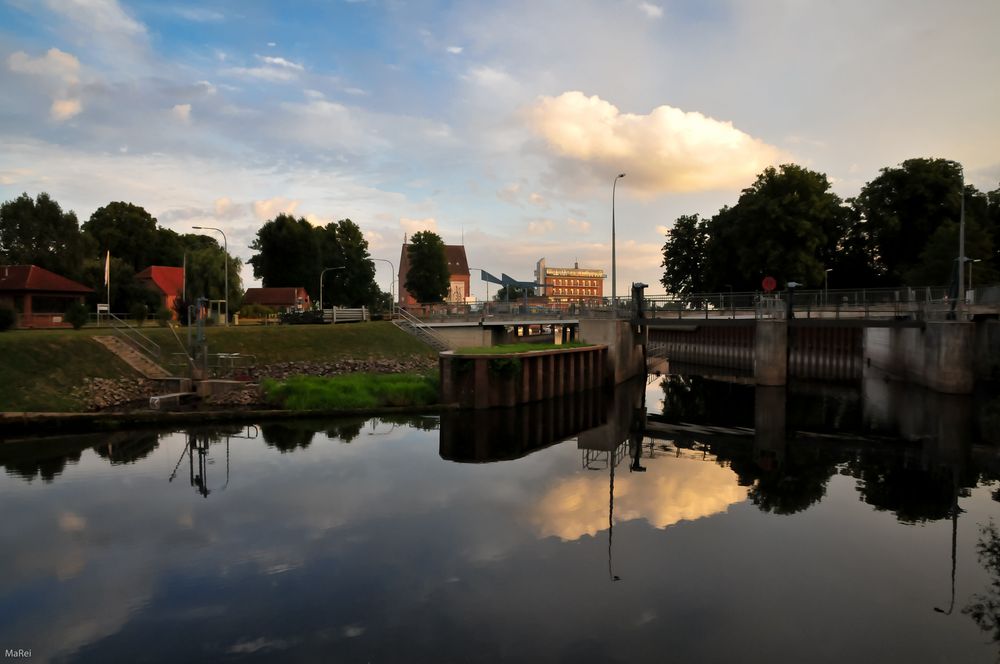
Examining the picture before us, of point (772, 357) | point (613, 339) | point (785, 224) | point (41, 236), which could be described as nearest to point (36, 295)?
point (41, 236)

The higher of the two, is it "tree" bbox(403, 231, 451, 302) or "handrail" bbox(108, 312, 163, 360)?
"tree" bbox(403, 231, 451, 302)

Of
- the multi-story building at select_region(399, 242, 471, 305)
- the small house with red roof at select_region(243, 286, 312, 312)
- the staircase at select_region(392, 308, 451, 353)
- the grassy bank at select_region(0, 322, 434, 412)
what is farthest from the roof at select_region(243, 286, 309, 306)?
the multi-story building at select_region(399, 242, 471, 305)

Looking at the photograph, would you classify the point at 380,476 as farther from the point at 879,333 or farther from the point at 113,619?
the point at 879,333

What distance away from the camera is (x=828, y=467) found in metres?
20.0

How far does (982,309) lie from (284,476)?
3596 cm

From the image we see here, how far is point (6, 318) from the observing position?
32812 millimetres

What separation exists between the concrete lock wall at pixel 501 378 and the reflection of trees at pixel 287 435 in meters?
6.31

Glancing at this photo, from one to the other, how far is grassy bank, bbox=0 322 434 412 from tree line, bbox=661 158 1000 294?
32.0m

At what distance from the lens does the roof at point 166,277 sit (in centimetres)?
7049

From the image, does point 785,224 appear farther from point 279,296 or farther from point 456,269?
point 456,269

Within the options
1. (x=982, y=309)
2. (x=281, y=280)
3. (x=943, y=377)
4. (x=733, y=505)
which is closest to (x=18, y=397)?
(x=733, y=505)

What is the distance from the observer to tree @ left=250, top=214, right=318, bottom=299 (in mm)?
79062

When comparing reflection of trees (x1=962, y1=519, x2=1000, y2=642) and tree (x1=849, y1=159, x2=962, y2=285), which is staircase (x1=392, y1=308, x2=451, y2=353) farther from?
tree (x1=849, y1=159, x2=962, y2=285)

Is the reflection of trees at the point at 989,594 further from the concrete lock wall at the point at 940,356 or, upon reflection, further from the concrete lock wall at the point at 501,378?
the concrete lock wall at the point at 940,356
